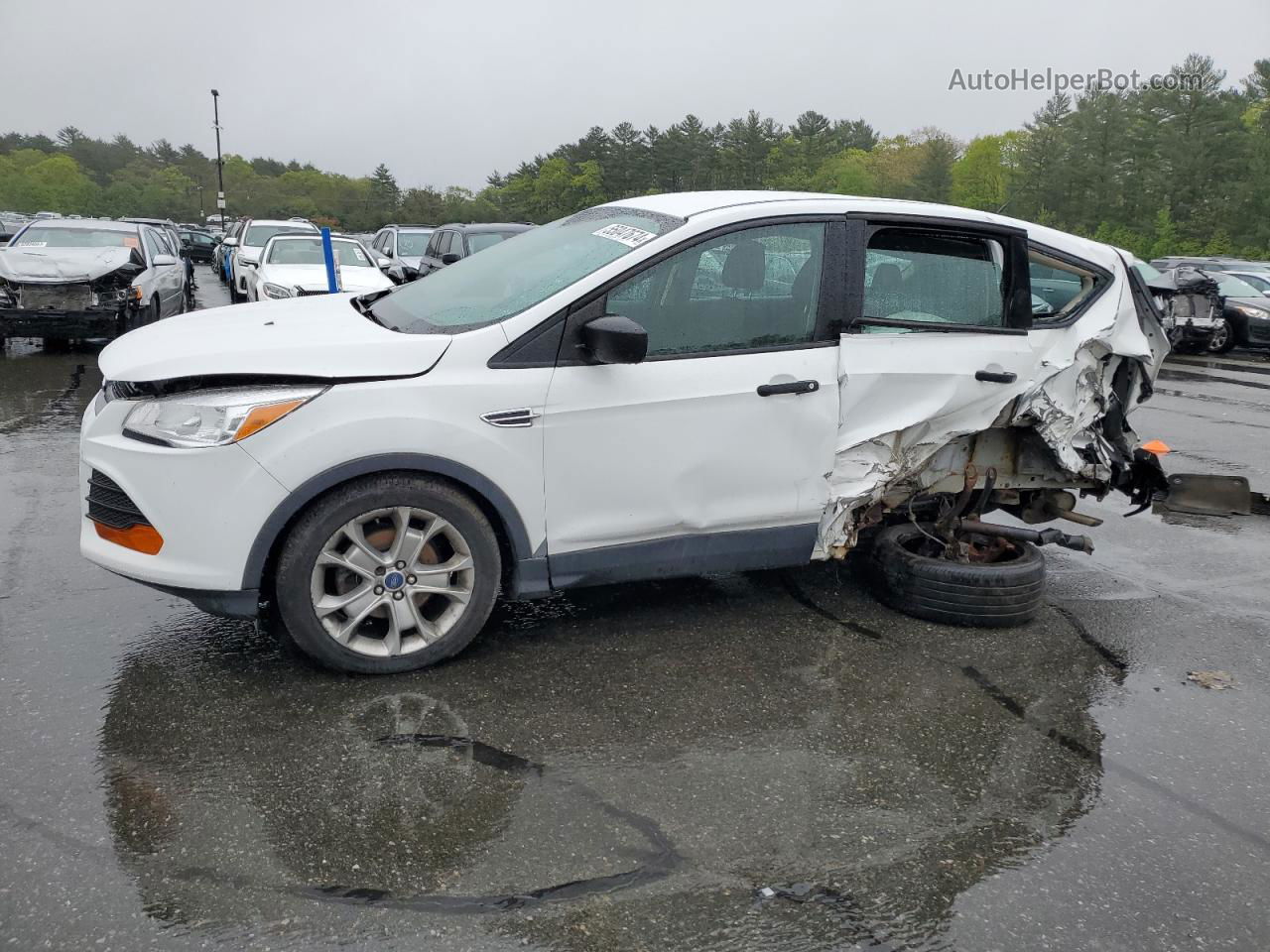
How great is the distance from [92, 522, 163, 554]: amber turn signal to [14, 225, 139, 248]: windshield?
1117cm

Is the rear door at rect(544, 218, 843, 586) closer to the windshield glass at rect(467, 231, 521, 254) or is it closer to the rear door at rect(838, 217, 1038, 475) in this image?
the rear door at rect(838, 217, 1038, 475)

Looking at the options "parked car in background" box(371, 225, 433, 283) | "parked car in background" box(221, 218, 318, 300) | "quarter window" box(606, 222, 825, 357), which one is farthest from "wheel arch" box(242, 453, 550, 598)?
"parked car in background" box(371, 225, 433, 283)

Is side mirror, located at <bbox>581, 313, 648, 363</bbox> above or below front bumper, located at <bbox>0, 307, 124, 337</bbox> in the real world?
above

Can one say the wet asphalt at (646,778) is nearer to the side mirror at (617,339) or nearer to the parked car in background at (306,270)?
the side mirror at (617,339)

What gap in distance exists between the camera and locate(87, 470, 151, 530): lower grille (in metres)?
3.77

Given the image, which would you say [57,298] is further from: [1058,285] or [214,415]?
[1058,285]

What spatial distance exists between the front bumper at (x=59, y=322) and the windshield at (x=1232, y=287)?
17858 millimetres

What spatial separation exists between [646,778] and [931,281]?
2632mm

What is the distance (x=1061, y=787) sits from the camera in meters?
3.45

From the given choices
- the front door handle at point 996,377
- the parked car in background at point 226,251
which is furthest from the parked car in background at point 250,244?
the front door handle at point 996,377

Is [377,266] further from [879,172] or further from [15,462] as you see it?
[879,172]

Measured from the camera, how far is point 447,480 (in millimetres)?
3955

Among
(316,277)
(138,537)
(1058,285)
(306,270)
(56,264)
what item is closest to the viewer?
(138,537)

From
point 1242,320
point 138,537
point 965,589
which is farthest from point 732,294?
point 1242,320
